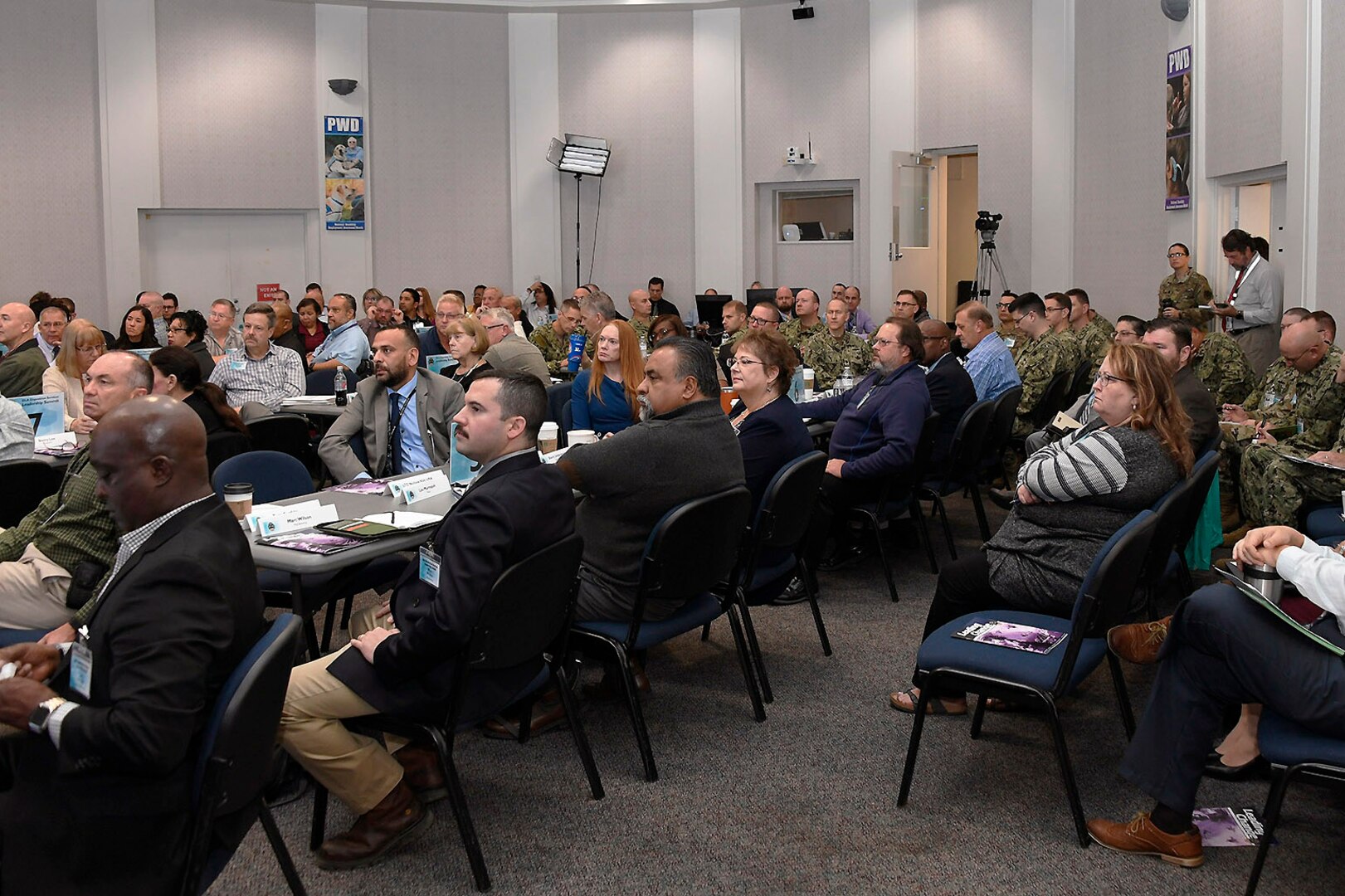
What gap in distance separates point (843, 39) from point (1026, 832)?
12630 millimetres

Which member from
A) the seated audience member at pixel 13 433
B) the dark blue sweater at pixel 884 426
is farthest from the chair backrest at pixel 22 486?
the dark blue sweater at pixel 884 426

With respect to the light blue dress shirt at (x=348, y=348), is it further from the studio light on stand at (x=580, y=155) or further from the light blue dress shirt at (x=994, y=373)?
the studio light on stand at (x=580, y=155)

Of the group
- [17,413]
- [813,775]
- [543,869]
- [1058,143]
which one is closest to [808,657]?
[813,775]

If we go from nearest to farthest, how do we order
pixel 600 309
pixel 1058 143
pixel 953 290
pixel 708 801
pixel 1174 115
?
pixel 708 801, pixel 600 309, pixel 1174 115, pixel 1058 143, pixel 953 290

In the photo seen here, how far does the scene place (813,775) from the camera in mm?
3516

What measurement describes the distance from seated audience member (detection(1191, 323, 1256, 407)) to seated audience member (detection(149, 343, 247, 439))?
5431 mm

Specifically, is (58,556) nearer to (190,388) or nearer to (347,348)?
(190,388)

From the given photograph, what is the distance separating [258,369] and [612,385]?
2.61m

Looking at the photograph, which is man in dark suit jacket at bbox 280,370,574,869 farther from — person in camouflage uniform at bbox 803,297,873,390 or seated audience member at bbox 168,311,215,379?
person in camouflage uniform at bbox 803,297,873,390

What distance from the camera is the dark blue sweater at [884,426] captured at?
5230 mm

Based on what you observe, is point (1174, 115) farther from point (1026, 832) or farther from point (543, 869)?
point (543, 869)

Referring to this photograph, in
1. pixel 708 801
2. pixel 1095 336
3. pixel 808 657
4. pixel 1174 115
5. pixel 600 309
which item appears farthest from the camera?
pixel 1174 115

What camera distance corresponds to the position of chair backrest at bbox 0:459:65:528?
4434 millimetres

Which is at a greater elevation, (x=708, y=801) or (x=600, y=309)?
(x=600, y=309)
